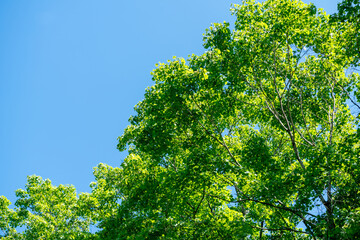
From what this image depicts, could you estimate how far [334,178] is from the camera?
31.3 ft

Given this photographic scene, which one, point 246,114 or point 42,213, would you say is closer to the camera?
point 246,114

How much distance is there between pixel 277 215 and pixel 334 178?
11.3 feet

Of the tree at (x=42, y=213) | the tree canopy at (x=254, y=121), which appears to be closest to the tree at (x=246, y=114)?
the tree canopy at (x=254, y=121)

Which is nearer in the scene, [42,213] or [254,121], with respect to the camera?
[254,121]

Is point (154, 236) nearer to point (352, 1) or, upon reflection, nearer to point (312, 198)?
point (312, 198)

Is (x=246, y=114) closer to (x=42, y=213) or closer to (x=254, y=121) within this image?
(x=254, y=121)

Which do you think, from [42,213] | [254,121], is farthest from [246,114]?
[42,213]

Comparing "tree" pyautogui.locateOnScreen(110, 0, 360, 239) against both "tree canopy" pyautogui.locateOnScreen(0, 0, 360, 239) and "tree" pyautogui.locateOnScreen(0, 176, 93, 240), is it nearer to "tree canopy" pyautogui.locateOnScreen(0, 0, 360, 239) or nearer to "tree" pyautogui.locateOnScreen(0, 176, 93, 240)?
"tree canopy" pyautogui.locateOnScreen(0, 0, 360, 239)

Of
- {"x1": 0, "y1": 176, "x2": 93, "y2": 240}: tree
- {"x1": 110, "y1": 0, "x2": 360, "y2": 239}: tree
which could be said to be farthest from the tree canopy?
{"x1": 0, "y1": 176, "x2": 93, "y2": 240}: tree

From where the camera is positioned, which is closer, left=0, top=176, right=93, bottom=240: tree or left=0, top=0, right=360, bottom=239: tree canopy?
left=0, top=0, right=360, bottom=239: tree canopy

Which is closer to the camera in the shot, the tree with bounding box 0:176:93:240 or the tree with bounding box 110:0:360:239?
the tree with bounding box 110:0:360:239

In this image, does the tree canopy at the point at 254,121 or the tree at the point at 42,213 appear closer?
the tree canopy at the point at 254,121

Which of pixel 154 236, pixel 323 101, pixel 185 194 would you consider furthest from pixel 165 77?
pixel 323 101

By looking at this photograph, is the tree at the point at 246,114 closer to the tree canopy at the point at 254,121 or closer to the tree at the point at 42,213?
the tree canopy at the point at 254,121
